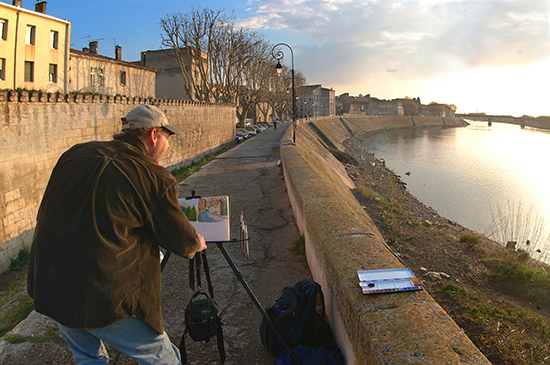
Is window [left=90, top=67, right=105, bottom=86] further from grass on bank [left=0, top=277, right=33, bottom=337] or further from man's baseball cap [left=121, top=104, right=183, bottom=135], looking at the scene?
man's baseball cap [left=121, top=104, right=183, bottom=135]

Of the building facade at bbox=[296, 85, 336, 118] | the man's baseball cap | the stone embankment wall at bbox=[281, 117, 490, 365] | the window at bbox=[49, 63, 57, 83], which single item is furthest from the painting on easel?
the building facade at bbox=[296, 85, 336, 118]

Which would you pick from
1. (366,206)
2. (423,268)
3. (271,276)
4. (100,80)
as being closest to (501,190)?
(366,206)

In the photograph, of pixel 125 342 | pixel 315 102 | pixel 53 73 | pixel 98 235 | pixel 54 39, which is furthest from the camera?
pixel 315 102

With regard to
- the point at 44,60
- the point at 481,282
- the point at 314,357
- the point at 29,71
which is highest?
the point at 44,60

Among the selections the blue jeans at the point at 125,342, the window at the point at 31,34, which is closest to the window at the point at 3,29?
the window at the point at 31,34

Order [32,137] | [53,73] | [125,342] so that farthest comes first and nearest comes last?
[53,73], [32,137], [125,342]

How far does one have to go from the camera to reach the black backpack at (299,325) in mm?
2760

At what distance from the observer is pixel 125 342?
1.86 m

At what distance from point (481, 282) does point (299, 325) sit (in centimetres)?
580

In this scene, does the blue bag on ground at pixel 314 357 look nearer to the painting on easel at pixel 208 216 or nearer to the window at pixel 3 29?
the painting on easel at pixel 208 216

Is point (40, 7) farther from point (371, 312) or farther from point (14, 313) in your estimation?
point (371, 312)

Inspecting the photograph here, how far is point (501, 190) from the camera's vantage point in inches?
851

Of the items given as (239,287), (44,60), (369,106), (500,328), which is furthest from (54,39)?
(369,106)

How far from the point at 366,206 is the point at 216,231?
9923mm
